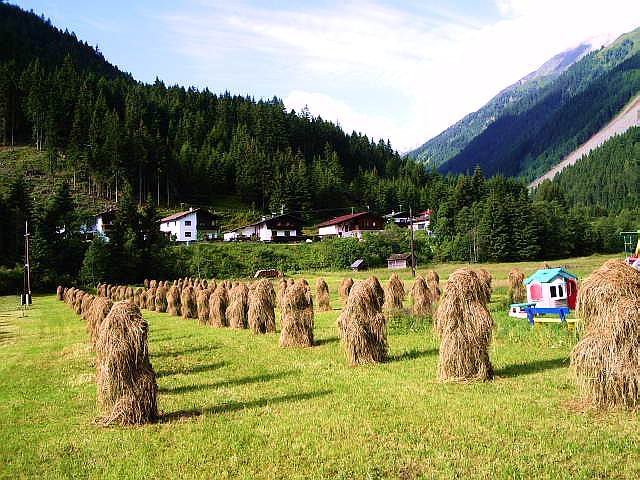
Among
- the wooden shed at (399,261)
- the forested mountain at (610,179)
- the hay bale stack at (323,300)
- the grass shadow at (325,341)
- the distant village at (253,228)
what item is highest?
the forested mountain at (610,179)

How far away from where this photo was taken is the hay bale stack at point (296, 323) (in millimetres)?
17562

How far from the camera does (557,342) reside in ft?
51.9

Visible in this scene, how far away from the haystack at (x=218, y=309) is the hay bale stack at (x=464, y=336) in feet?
50.0

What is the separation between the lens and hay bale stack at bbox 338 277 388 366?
45.7 feet

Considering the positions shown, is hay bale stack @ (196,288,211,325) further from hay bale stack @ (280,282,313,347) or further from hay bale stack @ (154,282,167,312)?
hay bale stack @ (154,282,167,312)

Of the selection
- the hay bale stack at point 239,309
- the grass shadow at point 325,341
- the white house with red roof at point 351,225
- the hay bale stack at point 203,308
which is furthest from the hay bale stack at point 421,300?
the white house with red roof at point 351,225

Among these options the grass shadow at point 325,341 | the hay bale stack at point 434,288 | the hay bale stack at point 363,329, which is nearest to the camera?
the hay bale stack at point 363,329

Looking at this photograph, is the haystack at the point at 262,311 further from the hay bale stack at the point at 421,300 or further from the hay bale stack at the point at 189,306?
the hay bale stack at the point at 189,306

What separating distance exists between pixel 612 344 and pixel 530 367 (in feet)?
13.4

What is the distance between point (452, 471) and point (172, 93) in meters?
151

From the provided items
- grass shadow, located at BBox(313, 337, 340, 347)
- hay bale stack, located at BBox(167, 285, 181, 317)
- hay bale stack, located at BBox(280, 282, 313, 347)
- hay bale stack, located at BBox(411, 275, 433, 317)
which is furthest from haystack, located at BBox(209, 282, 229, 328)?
hay bale stack, located at BBox(411, 275, 433, 317)

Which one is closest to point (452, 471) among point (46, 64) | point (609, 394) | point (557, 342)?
point (609, 394)

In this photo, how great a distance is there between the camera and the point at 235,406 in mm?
10578

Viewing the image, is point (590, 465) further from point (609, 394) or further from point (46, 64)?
point (46, 64)
